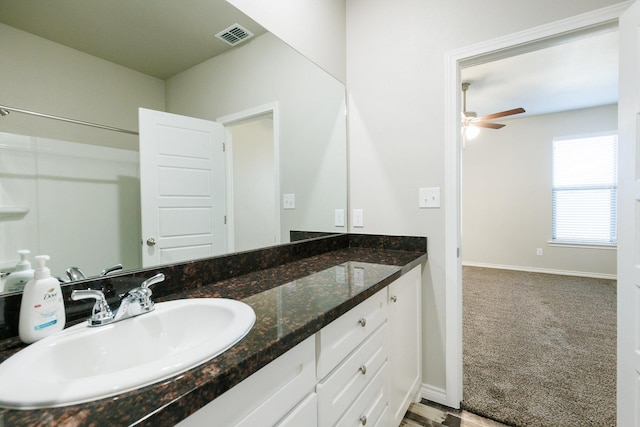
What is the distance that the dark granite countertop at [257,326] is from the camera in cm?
43

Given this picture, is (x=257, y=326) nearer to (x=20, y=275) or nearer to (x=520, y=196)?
(x=20, y=275)

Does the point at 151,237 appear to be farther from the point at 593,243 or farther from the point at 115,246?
the point at 593,243

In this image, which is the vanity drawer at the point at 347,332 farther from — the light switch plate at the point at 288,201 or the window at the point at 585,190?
the window at the point at 585,190

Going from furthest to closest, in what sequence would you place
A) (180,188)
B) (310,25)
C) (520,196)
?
(520,196)
(310,25)
(180,188)

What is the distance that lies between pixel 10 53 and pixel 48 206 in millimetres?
378

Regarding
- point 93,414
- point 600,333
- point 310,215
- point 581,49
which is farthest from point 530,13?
point 600,333

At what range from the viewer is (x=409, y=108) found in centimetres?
179

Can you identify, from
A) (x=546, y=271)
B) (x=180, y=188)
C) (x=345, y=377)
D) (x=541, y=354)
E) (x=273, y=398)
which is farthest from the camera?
(x=546, y=271)

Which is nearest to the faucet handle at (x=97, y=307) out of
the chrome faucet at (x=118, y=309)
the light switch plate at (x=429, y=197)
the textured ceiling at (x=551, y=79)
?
the chrome faucet at (x=118, y=309)

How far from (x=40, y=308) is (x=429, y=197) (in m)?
1.68

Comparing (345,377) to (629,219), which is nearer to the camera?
(345,377)

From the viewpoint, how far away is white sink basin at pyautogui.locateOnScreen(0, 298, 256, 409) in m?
0.47

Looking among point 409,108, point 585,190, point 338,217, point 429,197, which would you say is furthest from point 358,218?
point 585,190

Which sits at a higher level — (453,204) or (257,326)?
(453,204)
